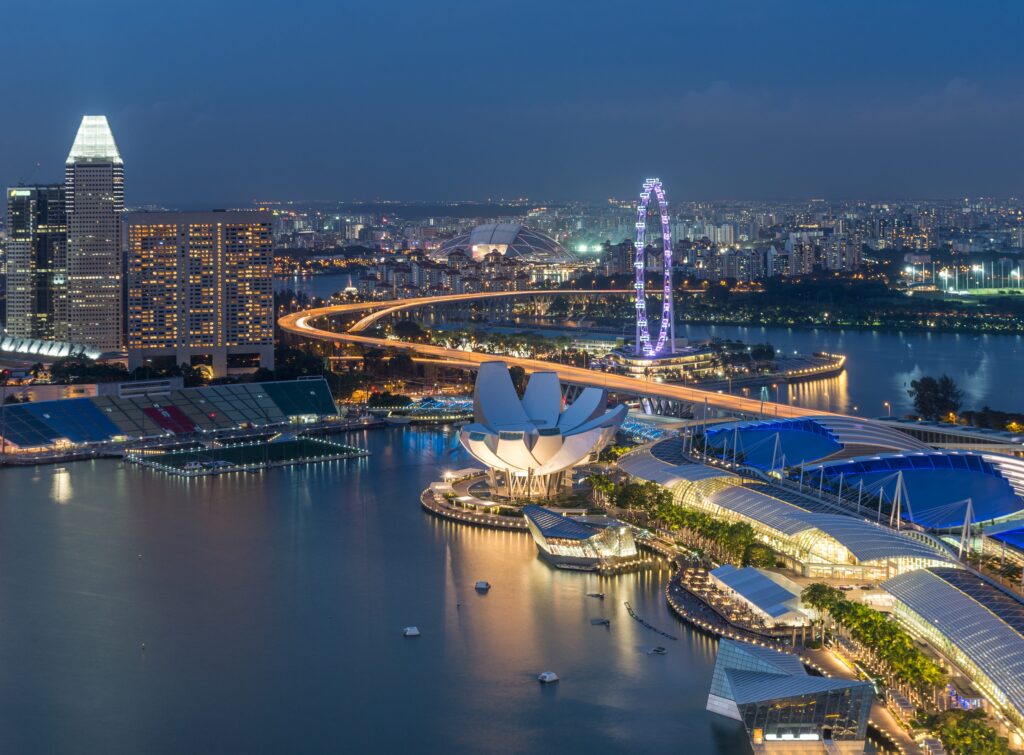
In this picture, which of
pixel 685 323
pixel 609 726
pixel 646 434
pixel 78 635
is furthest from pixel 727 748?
pixel 685 323

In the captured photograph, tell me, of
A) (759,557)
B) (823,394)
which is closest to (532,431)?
(759,557)

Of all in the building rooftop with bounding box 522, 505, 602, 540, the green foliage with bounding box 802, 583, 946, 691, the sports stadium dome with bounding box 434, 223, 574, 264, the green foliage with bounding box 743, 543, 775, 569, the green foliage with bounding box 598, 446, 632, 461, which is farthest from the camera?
the sports stadium dome with bounding box 434, 223, 574, 264

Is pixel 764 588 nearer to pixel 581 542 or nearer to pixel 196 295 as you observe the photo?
pixel 581 542

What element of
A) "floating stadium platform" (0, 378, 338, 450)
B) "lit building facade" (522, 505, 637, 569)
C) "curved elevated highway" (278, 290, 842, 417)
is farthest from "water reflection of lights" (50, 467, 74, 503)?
"curved elevated highway" (278, 290, 842, 417)

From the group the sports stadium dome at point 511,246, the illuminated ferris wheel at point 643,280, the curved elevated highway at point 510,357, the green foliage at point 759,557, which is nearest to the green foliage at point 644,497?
the green foliage at point 759,557

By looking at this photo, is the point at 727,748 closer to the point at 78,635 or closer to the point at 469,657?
the point at 469,657

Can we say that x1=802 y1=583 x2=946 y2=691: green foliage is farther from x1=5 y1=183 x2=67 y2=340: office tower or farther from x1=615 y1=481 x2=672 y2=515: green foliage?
x1=5 y1=183 x2=67 y2=340: office tower

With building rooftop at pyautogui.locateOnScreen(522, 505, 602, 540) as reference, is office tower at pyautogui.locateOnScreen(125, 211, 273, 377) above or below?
above
